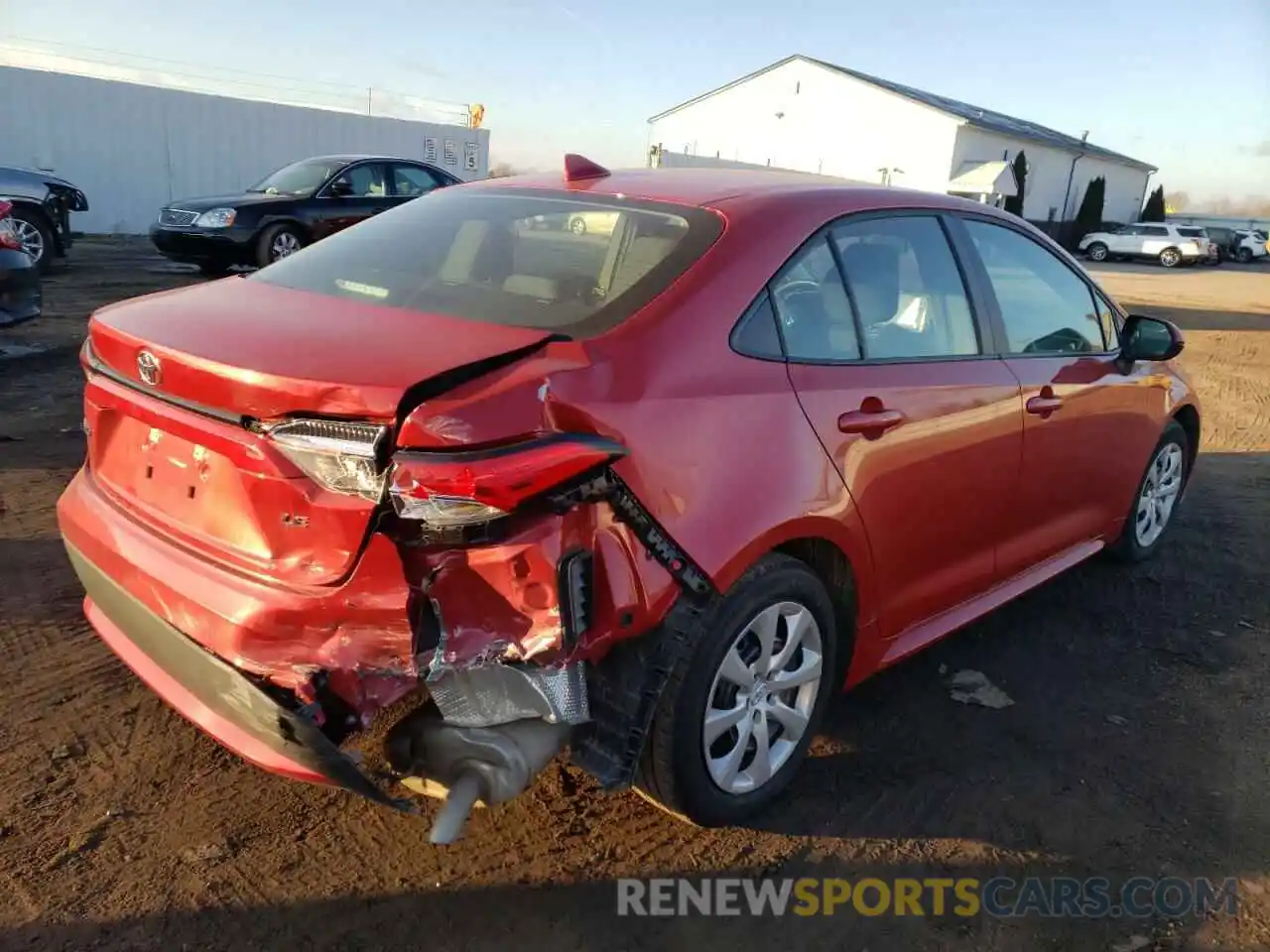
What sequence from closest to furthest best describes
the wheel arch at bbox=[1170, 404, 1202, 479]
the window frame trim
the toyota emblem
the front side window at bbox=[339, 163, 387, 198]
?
the toyota emblem, the window frame trim, the wheel arch at bbox=[1170, 404, 1202, 479], the front side window at bbox=[339, 163, 387, 198]

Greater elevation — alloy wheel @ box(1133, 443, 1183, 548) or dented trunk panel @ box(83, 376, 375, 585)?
dented trunk panel @ box(83, 376, 375, 585)

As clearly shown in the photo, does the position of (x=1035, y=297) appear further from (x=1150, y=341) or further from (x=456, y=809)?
(x=456, y=809)

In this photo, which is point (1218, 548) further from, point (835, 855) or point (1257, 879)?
point (835, 855)

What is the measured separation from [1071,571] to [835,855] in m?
2.68

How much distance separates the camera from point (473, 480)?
1.95 m

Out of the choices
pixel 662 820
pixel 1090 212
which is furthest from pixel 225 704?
pixel 1090 212

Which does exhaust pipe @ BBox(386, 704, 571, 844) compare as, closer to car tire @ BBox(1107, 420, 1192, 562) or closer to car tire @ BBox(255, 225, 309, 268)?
car tire @ BBox(1107, 420, 1192, 562)

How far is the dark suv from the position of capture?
10797 millimetres

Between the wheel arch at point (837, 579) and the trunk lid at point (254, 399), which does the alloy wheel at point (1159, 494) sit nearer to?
the wheel arch at point (837, 579)

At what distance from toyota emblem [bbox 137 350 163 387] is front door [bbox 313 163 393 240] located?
9995mm

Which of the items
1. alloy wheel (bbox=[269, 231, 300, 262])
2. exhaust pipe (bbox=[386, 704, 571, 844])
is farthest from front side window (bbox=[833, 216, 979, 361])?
alloy wheel (bbox=[269, 231, 300, 262])

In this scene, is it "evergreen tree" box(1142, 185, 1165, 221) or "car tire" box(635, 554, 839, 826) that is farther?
"evergreen tree" box(1142, 185, 1165, 221)

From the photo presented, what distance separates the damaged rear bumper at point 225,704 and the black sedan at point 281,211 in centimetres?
968

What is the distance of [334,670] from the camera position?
2.06 meters
